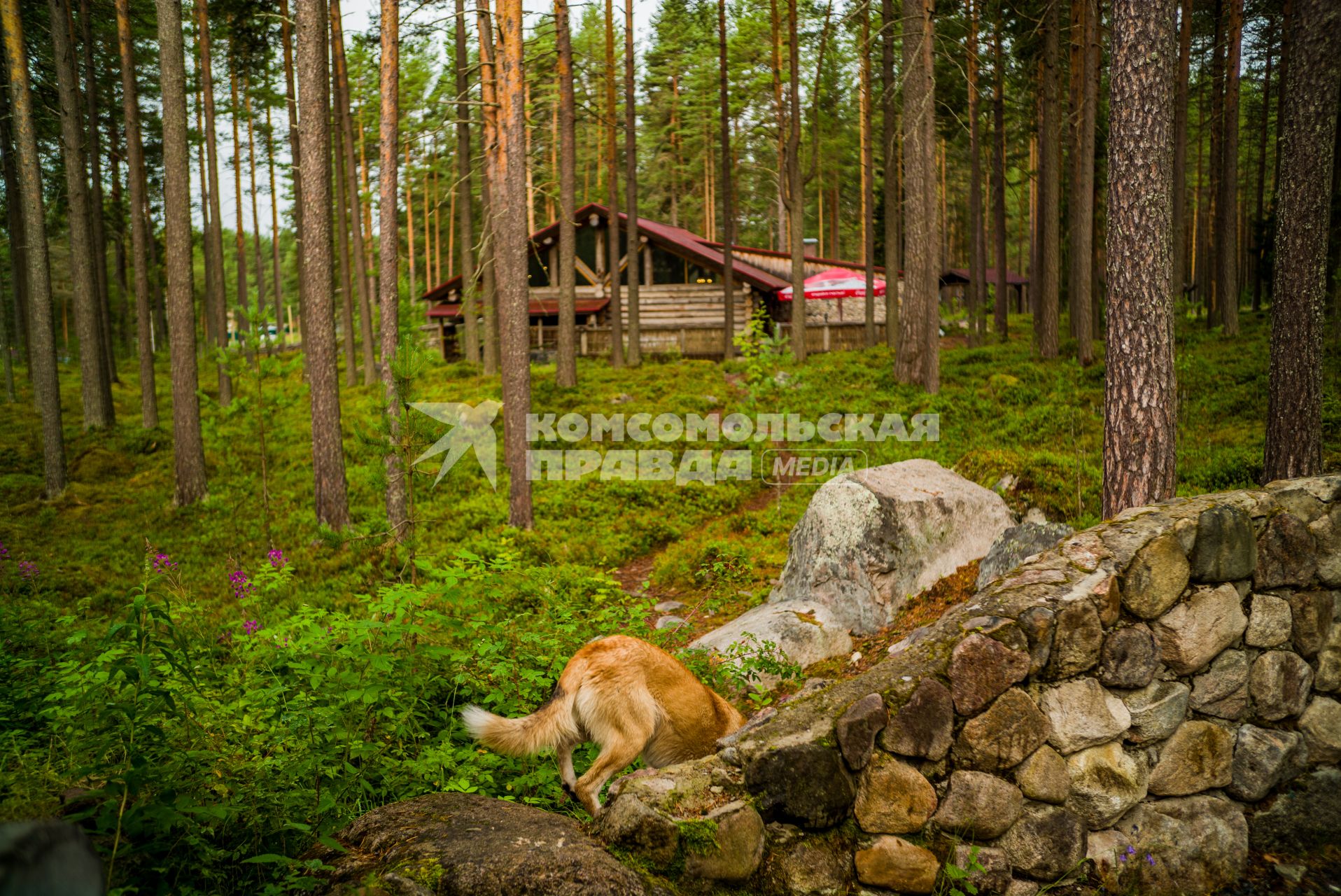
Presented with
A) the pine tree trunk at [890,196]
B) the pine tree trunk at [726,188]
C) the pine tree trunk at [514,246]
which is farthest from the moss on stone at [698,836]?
the pine tree trunk at [726,188]

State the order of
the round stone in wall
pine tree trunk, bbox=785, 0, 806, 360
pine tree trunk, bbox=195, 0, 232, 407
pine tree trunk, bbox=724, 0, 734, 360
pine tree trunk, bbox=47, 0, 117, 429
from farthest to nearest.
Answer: pine tree trunk, bbox=724, 0, 734, 360 → pine tree trunk, bbox=785, 0, 806, 360 → pine tree trunk, bbox=195, 0, 232, 407 → pine tree trunk, bbox=47, 0, 117, 429 → the round stone in wall

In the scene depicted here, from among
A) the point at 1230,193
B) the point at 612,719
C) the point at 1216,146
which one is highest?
the point at 1216,146

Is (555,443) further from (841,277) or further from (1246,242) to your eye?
(1246,242)

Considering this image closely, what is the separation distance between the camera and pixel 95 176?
23.4 meters

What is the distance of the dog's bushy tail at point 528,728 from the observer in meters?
4.18

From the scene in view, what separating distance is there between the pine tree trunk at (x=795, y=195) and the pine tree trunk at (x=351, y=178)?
1343cm

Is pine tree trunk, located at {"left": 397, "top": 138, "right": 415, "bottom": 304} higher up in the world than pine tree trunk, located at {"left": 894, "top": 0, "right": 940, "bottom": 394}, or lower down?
higher up

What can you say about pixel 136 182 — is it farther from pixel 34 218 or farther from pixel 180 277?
pixel 180 277

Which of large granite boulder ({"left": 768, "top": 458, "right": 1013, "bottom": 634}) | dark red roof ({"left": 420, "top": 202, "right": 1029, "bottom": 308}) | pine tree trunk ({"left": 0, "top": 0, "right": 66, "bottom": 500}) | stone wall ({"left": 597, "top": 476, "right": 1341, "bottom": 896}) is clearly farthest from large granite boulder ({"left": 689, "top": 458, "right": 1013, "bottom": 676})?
dark red roof ({"left": 420, "top": 202, "right": 1029, "bottom": 308})

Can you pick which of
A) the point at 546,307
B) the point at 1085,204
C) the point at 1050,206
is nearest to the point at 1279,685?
the point at 1085,204

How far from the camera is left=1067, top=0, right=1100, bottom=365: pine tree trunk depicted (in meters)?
18.7

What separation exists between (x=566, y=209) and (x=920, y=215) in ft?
29.5

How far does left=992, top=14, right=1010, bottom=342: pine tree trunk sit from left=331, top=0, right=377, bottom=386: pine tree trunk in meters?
19.5

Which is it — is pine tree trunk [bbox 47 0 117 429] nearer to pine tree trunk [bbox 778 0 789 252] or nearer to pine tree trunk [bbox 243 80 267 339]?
pine tree trunk [bbox 243 80 267 339]
